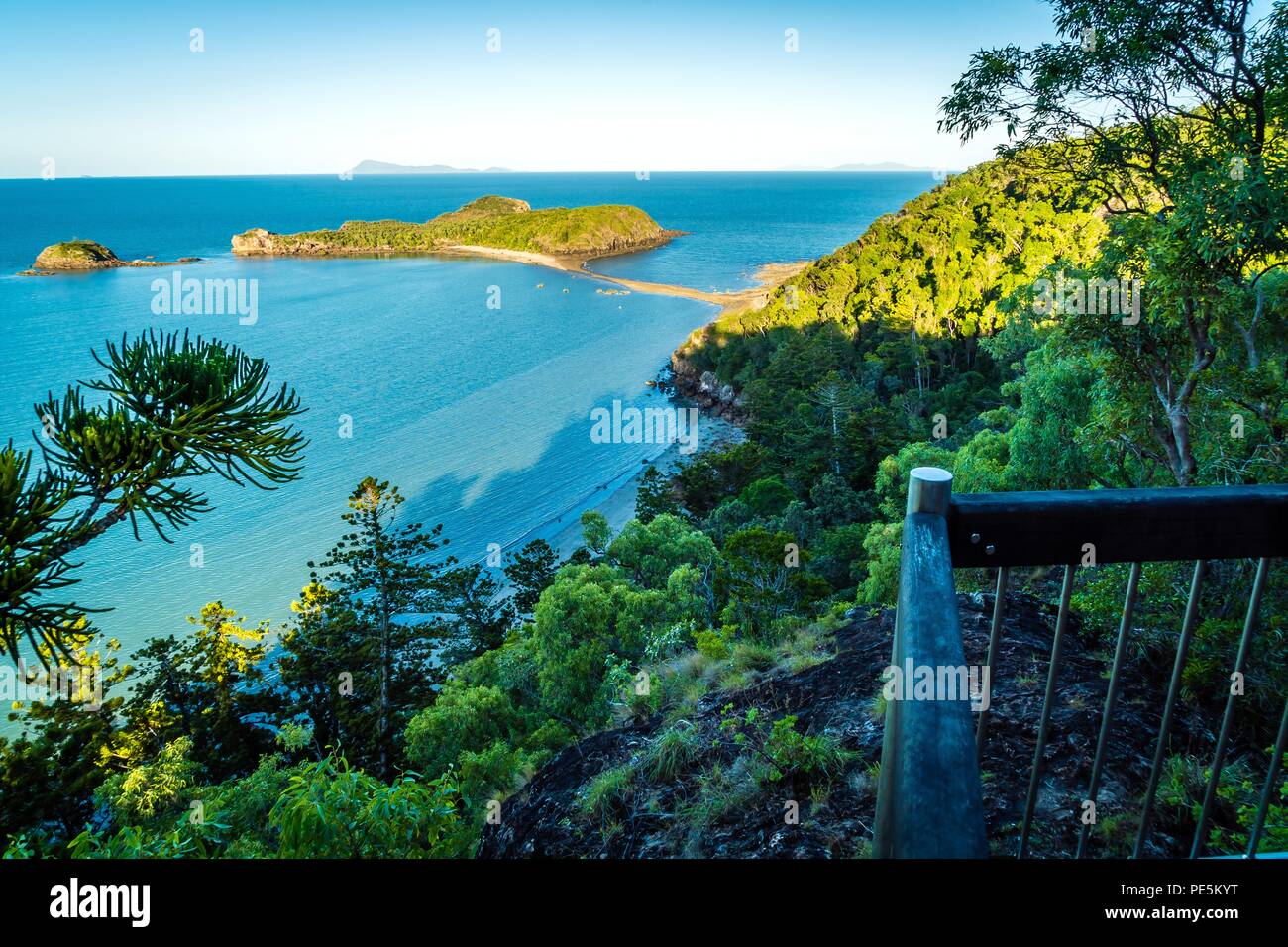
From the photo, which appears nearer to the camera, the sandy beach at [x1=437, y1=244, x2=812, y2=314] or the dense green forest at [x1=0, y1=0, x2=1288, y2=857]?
the dense green forest at [x1=0, y1=0, x2=1288, y2=857]

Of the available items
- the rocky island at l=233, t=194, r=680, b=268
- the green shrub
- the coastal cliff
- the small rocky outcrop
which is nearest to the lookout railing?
the green shrub

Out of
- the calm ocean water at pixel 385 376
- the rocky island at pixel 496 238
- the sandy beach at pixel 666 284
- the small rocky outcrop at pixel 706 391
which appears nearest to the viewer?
the calm ocean water at pixel 385 376

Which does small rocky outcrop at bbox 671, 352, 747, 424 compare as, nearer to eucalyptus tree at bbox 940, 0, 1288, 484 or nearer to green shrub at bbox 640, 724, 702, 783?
eucalyptus tree at bbox 940, 0, 1288, 484

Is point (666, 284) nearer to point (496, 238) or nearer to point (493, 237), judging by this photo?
point (496, 238)

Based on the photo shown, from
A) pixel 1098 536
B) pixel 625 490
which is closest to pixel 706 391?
pixel 625 490

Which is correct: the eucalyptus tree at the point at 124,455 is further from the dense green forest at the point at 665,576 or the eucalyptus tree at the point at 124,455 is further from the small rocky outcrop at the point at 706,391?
the small rocky outcrop at the point at 706,391

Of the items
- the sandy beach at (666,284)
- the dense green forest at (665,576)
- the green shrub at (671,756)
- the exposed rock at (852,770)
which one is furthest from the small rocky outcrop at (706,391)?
the green shrub at (671,756)
